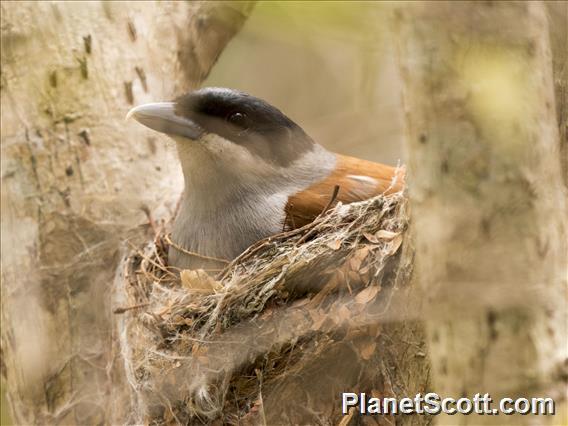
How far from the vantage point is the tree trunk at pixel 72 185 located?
12.4 feet

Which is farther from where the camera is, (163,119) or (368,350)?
(163,119)

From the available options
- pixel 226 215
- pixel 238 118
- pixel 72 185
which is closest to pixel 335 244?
pixel 226 215

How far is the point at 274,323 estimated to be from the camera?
3004mm

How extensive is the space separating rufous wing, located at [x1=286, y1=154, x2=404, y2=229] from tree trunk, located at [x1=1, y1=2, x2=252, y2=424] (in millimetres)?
870

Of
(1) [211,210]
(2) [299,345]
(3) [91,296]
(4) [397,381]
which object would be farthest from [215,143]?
(4) [397,381]

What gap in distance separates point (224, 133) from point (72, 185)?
80 centimetres

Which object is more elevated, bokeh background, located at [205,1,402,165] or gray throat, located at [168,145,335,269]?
bokeh background, located at [205,1,402,165]

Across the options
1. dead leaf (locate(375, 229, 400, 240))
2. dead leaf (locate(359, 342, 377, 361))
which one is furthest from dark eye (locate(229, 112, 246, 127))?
dead leaf (locate(359, 342, 377, 361))

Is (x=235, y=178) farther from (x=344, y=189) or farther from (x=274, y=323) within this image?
(x=274, y=323)

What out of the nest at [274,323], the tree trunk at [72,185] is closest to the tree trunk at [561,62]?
the nest at [274,323]

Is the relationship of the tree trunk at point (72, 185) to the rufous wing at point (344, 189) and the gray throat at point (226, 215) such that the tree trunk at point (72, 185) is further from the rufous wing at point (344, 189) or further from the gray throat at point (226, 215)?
the rufous wing at point (344, 189)

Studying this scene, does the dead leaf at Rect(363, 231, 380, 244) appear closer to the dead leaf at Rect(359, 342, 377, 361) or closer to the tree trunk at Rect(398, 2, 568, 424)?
the dead leaf at Rect(359, 342, 377, 361)

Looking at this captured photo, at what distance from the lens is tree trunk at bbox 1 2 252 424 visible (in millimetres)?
3768

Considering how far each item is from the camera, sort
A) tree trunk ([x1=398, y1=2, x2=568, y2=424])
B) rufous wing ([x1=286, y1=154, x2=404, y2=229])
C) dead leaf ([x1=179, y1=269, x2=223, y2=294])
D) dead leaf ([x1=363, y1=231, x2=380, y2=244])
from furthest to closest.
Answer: rufous wing ([x1=286, y1=154, x2=404, y2=229]) < dead leaf ([x1=179, y1=269, x2=223, y2=294]) < dead leaf ([x1=363, y1=231, x2=380, y2=244]) < tree trunk ([x1=398, y1=2, x2=568, y2=424])
